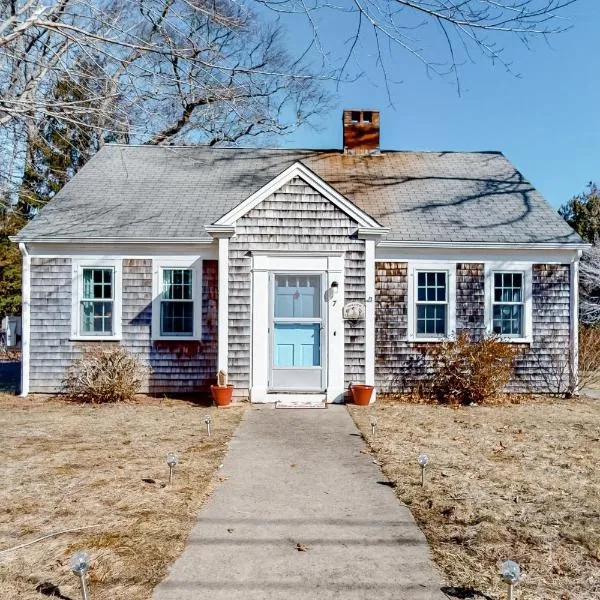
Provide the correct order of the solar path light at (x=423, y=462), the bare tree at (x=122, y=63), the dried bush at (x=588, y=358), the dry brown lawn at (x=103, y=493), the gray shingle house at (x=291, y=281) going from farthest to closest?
the dried bush at (x=588, y=358), the gray shingle house at (x=291, y=281), the bare tree at (x=122, y=63), the solar path light at (x=423, y=462), the dry brown lawn at (x=103, y=493)

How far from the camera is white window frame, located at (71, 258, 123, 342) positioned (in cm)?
1073

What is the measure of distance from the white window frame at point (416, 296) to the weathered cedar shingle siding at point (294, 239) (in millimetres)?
1533

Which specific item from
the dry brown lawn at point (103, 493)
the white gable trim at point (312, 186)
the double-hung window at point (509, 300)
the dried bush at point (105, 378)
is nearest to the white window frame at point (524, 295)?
the double-hung window at point (509, 300)

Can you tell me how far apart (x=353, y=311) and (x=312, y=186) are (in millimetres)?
2548

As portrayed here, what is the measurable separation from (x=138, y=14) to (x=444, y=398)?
8717 millimetres

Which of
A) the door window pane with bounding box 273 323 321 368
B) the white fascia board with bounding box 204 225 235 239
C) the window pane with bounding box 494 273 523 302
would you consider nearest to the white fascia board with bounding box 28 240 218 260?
the white fascia board with bounding box 204 225 235 239

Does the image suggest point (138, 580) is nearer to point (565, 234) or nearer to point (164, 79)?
point (164, 79)

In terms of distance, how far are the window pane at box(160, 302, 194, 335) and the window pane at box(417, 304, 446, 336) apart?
4.96 m

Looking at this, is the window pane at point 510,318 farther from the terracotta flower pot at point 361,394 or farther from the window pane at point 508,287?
the terracotta flower pot at point 361,394

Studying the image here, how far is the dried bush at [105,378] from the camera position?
9930 millimetres

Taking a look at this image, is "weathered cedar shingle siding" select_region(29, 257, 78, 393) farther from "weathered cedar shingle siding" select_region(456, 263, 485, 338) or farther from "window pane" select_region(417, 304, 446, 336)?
"weathered cedar shingle siding" select_region(456, 263, 485, 338)

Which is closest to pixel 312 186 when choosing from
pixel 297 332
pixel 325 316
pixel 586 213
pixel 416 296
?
pixel 325 316

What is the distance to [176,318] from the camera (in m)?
10.8

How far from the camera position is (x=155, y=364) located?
1070 cm
